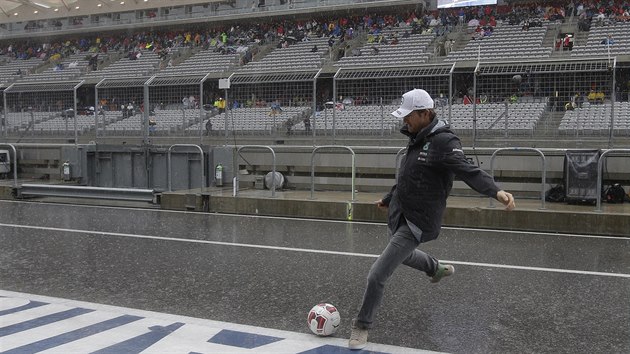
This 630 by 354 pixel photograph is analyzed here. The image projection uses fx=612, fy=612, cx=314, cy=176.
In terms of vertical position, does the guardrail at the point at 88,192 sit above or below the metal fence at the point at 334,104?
below

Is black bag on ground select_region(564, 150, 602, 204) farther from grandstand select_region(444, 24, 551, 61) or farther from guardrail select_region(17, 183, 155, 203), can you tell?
grandstand select_region(444, 24, 551, 61)

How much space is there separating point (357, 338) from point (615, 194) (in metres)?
8.40

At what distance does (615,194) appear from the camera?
11.2 meters

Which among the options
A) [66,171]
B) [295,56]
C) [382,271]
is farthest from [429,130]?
[295,56]

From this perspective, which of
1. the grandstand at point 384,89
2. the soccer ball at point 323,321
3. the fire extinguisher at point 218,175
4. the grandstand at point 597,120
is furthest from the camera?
the fire extinguisher at point 218,175

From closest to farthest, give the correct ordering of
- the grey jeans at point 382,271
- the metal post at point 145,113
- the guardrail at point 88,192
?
the grey jeans at point 382,271, the guardrail at point 88,192, the metal post at point 145,113

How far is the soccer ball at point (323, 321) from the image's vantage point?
4.91 m

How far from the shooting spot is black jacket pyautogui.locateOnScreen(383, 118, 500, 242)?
4621 mm

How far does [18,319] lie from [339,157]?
9336 mm

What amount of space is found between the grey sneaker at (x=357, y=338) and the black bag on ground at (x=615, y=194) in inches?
325

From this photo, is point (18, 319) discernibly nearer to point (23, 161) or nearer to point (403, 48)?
point (23, 161)

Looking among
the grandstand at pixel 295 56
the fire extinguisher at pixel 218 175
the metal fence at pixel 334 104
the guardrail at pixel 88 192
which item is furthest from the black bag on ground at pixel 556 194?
the grandstand at pixel 295 56

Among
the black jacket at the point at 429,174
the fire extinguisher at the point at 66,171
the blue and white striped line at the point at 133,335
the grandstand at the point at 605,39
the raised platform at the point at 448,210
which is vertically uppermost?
the grandstand at the point at 605,39

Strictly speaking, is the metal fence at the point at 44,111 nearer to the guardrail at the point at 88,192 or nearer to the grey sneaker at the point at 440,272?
the guardrail at the point at 88,192
